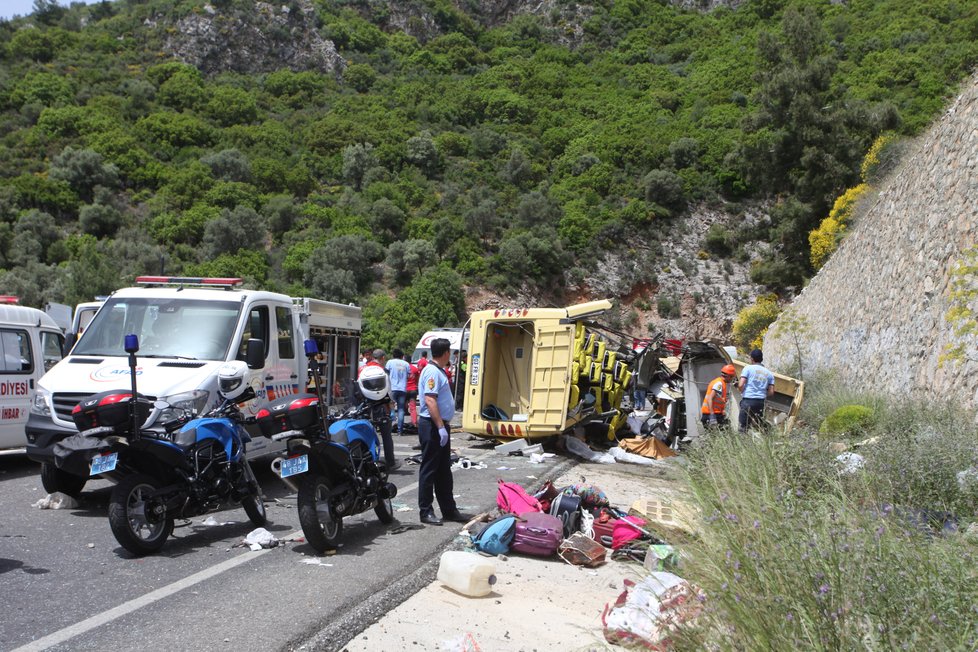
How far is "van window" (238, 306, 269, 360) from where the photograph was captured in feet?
30.7

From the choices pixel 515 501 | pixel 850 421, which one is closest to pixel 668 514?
pixel 515 501

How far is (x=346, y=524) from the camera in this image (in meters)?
7.57

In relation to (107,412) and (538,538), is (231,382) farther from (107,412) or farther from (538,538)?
(538,538)

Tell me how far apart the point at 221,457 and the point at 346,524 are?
1388mm

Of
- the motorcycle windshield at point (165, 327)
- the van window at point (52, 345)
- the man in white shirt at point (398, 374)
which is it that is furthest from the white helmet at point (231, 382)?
the man in white shirt at point (398, 374)

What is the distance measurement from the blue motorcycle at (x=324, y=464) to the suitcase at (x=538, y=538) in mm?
1412

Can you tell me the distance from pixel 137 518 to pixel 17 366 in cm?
564

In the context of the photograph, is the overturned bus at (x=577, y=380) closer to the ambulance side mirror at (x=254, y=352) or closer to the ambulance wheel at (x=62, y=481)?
the ambulance side mirror at (x=254, y=352)

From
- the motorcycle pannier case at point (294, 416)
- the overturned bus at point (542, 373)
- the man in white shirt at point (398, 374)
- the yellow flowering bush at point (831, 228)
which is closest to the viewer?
the motorcycle pannier case at point (294, 416)

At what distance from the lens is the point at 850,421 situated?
34.0ft

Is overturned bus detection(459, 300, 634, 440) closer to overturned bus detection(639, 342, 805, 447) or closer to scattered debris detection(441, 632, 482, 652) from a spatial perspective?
overturned bus detection(639, 342, 805, 447)

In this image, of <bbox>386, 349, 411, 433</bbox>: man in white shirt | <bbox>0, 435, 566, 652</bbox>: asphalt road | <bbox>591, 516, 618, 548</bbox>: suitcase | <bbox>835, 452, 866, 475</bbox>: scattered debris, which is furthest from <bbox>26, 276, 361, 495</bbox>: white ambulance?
<bbox>835, 452, 866, 475</bbox>: scattered debris

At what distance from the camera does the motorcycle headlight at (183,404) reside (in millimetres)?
7586

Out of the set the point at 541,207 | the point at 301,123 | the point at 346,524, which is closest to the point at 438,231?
the point at 541,207
